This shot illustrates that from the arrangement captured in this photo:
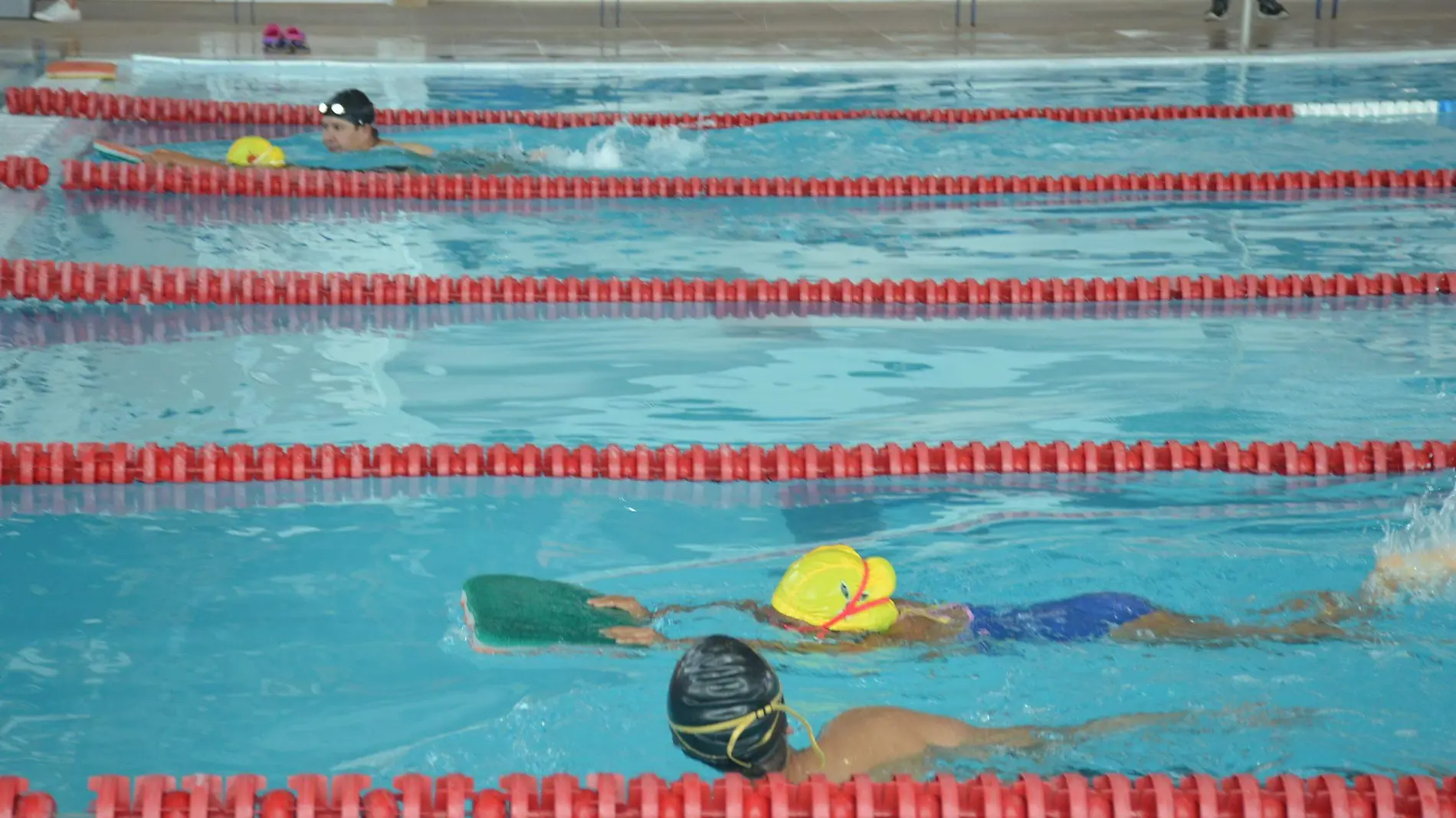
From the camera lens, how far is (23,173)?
839 centimetres

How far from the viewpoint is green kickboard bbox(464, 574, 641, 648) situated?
3.96 m

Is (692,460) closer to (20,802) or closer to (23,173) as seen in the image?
(20,802)

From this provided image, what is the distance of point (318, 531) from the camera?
4.70m

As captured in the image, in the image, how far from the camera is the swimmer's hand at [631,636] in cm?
399

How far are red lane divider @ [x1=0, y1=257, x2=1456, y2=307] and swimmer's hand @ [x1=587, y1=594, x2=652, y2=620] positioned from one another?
2916 millimetres

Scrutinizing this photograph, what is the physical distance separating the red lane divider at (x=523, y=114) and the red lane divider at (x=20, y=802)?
780cm

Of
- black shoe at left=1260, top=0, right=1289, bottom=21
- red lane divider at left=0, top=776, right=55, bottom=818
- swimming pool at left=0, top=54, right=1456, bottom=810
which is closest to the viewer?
red lane divider at left=0, top=776, right=55, bottom=818

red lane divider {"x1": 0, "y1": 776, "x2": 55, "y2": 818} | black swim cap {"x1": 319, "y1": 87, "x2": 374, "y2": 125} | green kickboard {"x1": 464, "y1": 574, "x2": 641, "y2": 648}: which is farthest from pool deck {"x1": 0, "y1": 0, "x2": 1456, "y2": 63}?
red lane divider {"x1": 0, "y1": 776, "x2": 55, "y2": 818}

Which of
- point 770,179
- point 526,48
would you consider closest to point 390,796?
point 770,179

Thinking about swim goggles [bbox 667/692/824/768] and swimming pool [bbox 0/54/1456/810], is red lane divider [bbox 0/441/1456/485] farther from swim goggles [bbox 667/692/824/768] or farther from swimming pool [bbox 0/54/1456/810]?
swim goggles [bbox 667/692/824/768]

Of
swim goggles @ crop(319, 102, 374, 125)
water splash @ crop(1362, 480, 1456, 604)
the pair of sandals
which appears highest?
the pair of sandals

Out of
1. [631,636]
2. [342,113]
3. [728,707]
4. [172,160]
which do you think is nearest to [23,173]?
[172,160]

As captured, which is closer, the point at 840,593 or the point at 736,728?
the point at 736,728

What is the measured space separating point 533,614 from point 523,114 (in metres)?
7.24
